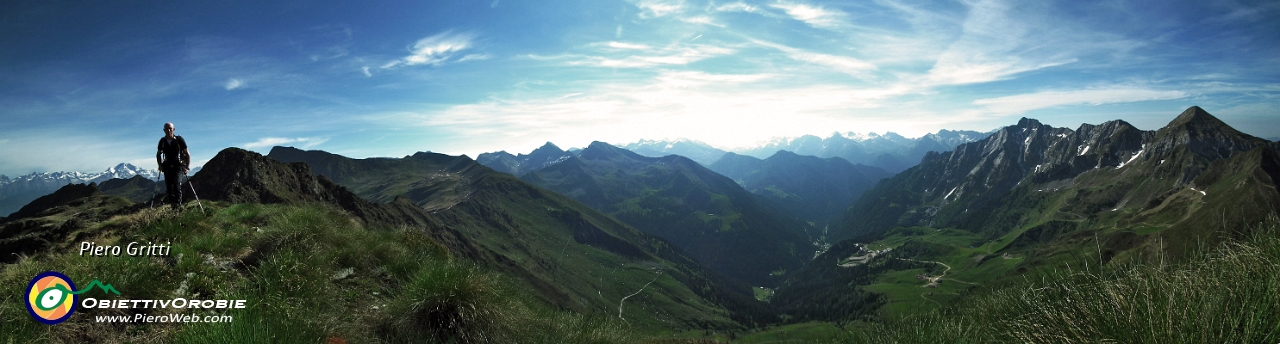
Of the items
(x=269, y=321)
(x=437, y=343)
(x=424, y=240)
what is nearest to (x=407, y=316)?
(x=437, y=343)

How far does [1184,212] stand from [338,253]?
Answer: 260804mm

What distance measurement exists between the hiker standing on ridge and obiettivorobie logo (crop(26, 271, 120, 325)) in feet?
36.3

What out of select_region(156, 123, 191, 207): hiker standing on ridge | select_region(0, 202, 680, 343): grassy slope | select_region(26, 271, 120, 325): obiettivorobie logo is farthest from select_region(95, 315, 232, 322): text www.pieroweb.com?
select_region(156, 123, 191, 207): hiker standing on ridge

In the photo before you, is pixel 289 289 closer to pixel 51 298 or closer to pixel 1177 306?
pixel 51 298

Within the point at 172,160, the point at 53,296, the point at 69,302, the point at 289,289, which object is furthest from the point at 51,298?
the point at 172,160

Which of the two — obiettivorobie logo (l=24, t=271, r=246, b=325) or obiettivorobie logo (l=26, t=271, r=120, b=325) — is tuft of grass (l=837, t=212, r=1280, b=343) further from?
obiettivorobie logo (l=26, t=271, r=120, b=325)

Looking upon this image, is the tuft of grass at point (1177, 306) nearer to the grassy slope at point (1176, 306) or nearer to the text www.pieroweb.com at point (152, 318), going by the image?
the grassy slope at point (1176, 306)

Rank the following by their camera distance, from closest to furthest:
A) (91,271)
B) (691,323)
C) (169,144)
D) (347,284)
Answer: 1. (91,271)
2. (347,284)
3. (169,144)
4. (691,323)

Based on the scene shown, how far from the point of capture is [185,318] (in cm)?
600

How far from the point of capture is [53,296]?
5816mm

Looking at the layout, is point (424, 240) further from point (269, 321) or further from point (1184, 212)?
point (1184, 212)

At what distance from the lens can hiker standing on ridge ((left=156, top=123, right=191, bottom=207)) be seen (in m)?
14.6

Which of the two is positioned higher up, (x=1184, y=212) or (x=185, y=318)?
(x=185, y=318)

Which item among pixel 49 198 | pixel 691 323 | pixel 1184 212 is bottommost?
pixel 691 323
